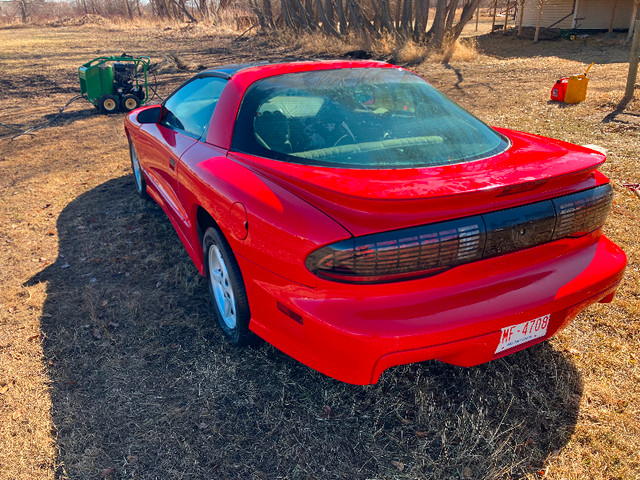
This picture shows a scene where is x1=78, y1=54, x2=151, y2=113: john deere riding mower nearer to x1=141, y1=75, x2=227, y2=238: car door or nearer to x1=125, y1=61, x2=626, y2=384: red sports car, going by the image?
x1=141, y1=75, x2=227, y2=238: car door

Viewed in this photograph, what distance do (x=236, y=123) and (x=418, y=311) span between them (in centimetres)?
152

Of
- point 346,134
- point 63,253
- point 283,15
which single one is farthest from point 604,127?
point 283,15

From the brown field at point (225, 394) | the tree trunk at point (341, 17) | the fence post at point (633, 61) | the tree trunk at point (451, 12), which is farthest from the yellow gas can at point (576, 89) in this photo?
the tree trunk at point (341, 17)

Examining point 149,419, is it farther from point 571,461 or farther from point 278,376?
point 571,461

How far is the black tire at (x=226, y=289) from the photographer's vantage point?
8.42ft

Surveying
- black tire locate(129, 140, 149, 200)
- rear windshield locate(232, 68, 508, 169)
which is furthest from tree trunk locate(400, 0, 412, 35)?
rear windshield locate(232, 68, 508, 169)

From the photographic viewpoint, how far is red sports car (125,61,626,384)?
192 cm

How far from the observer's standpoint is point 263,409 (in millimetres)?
2461

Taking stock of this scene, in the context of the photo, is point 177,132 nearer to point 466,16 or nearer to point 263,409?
point 263,409

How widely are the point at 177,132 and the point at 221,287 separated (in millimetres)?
1304

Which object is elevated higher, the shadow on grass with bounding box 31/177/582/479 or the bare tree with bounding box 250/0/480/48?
the bare tree with bounding box 250/0/480/48

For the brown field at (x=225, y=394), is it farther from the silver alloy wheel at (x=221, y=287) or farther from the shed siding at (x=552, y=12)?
the shed siding at (x=552, y=12)

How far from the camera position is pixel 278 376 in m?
2.66

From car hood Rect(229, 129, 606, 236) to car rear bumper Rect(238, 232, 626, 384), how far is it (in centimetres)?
25
